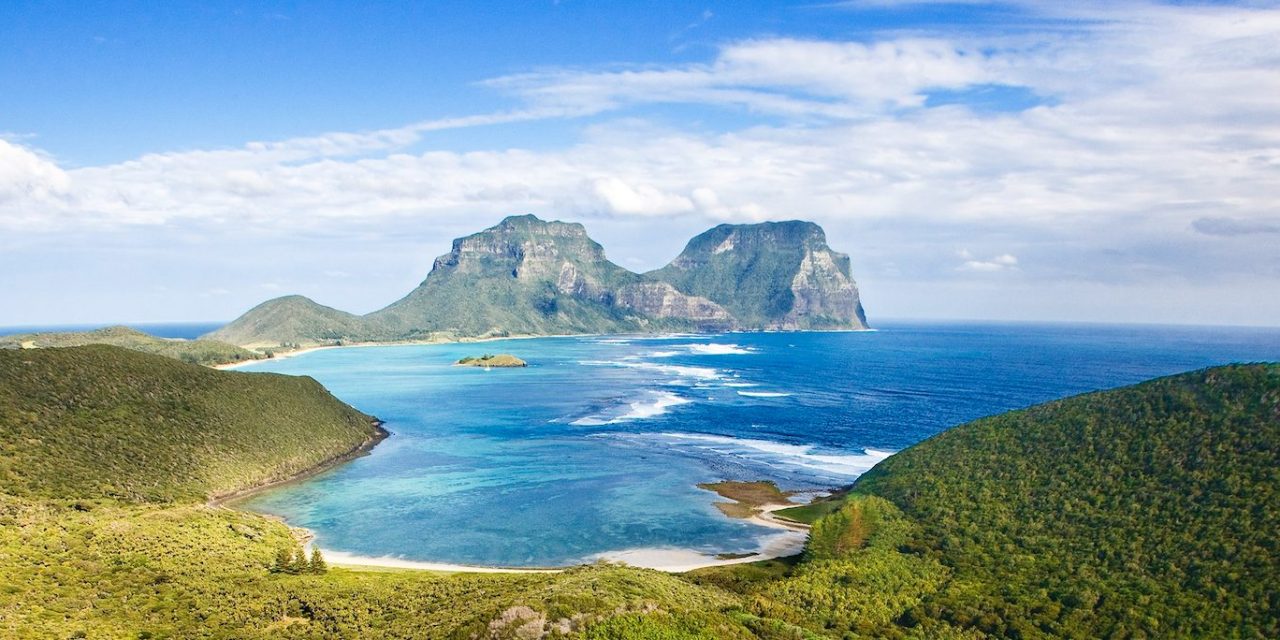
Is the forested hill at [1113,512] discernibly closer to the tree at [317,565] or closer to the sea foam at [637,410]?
the tree at [317,565]

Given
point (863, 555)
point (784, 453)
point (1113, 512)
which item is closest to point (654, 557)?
point (863, 555)

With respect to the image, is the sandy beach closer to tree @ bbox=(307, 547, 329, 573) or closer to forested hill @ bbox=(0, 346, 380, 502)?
tree @ bbox=(307, 547, 329, 573)

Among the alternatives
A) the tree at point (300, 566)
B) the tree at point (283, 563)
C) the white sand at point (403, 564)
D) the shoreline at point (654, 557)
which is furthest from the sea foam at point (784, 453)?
the tree at point (283, 563)

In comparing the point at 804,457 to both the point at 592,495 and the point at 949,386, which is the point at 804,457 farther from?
the point at 949,386

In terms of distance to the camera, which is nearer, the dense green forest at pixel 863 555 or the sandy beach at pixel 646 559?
the dense green forest at pixel 863 555

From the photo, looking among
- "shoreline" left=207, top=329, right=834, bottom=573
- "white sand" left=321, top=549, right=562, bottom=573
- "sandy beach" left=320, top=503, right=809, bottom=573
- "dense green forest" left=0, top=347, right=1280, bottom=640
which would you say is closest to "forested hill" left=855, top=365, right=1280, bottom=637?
"dense green forest" left=0, top=347, right=1280, bottom=640

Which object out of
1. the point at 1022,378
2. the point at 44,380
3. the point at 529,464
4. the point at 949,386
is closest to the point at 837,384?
the point at 949,386
